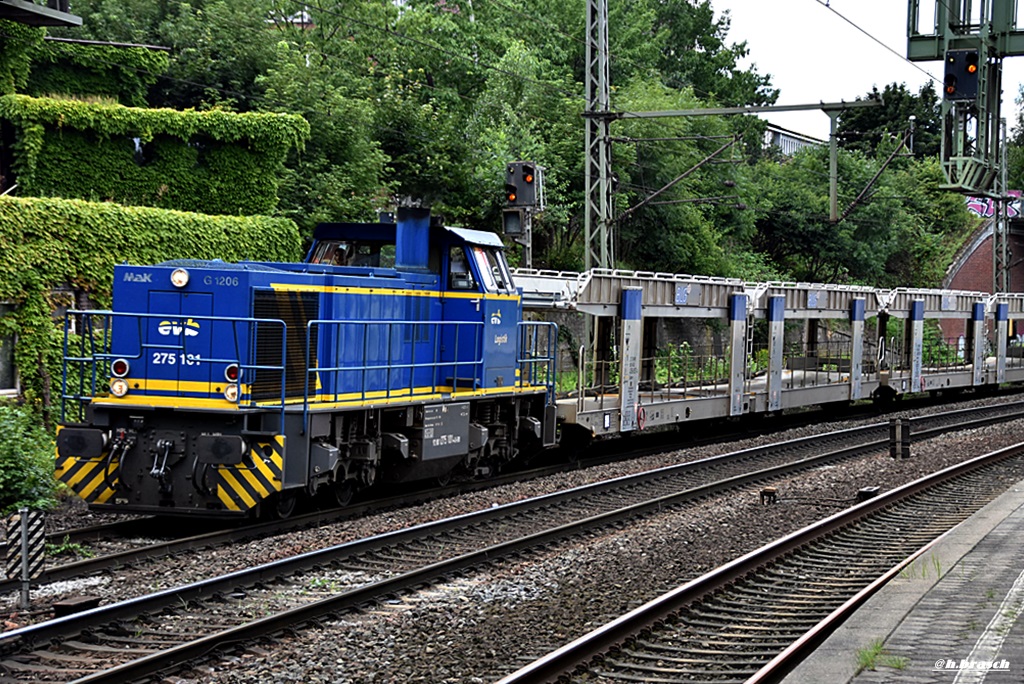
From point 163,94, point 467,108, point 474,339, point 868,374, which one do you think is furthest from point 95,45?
point 868,374

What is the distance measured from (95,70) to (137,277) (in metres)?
17.3

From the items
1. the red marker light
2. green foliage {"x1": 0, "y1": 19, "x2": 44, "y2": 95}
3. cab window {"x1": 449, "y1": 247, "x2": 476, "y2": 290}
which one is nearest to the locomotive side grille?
the red marker light

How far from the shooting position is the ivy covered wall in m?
18.6

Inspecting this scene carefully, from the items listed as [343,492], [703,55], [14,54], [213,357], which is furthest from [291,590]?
[703,55]

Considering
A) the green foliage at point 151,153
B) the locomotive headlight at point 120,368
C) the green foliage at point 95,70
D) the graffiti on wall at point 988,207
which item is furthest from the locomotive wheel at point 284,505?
the graffiti on wall at point 988,207

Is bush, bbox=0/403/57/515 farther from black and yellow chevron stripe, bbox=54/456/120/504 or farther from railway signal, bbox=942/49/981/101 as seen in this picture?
railway signal, bbox=942/49/981/101

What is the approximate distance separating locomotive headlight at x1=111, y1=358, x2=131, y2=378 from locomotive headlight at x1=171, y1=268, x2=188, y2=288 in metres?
0.98

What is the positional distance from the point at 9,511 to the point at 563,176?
2711 cm

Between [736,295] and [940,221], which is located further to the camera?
[940,221]

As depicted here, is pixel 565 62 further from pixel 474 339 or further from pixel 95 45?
pixel 474 339

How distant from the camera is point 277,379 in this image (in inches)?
488

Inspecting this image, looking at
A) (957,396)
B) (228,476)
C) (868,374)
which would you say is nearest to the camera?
(228,476)

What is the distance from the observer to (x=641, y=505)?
44.8 ft

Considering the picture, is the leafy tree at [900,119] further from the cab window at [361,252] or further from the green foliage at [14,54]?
the cab window at [361,252]
